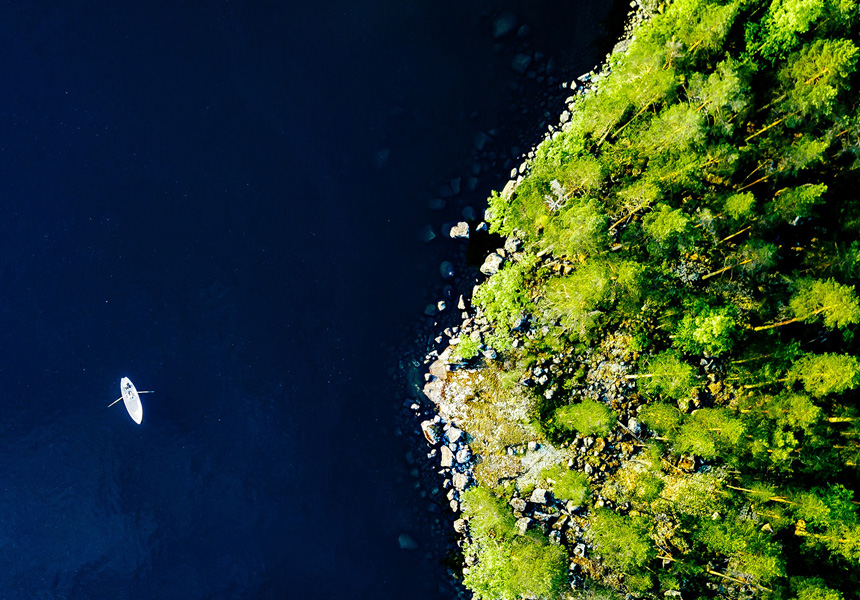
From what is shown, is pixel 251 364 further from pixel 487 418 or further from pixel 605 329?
pixel 605 329

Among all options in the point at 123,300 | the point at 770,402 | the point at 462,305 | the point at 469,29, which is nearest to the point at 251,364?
the point at 123,300

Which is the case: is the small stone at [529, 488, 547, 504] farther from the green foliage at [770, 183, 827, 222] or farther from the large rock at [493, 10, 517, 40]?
the large rock at [493, 10, 517, 40]

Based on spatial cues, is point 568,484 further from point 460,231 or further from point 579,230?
point 460,231

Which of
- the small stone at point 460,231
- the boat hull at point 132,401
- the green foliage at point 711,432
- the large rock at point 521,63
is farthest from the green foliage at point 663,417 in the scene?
the boat hull at point 132,401

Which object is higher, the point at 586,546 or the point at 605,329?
the point at 605,329

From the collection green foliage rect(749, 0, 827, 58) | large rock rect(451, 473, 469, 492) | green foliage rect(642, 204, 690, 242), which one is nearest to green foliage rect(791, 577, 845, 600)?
large rock rect(451, 473, 469, 492)

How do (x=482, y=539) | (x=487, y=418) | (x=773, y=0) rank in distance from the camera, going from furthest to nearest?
(x=487, y=418), (x=482, y=539), (x=773, y=0)

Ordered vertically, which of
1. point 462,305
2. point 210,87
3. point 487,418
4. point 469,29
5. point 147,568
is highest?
point 469,29

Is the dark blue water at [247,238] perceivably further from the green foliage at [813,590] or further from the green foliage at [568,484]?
the green foliage at [813,590]
